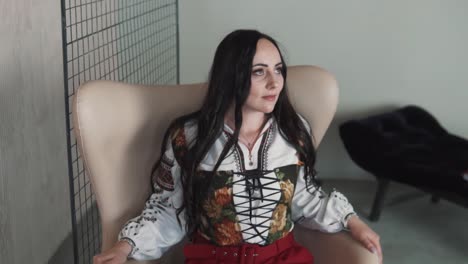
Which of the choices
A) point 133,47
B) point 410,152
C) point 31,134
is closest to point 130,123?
point 31,134

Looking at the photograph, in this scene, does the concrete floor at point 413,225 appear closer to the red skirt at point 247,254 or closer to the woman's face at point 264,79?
the red skirt at point 247,254

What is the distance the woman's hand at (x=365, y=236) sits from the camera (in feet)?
4.92

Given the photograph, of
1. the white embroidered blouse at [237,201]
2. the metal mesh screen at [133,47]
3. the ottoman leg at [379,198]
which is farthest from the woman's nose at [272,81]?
the ottoman leg at [379,198]

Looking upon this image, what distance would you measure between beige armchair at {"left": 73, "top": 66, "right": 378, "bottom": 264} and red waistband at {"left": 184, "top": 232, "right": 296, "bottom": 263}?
Answer: 0.39 ft

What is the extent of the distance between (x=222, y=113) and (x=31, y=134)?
800 millimetres

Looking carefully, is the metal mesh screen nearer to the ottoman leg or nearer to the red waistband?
the red waistband

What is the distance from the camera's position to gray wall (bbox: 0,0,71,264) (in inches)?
74.4

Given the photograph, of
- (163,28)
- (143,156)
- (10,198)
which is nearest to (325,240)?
(143,156)

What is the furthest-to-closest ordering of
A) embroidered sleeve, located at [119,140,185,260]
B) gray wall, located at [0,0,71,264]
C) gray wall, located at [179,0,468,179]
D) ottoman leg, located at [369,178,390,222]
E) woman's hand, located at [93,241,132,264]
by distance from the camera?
gray wall, located at [179,0,468,179] < ottoman leg, located at [369,178,390,222] < gray wall, located at [0,0,71,264] < embroidered sleeve, located at [119,140,185,260] < woman's hand, located at [93,241,132,264]

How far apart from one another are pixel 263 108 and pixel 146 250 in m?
0.41

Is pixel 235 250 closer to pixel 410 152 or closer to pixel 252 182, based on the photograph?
pixel 252 182

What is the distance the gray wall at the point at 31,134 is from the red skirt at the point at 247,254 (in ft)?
2.17

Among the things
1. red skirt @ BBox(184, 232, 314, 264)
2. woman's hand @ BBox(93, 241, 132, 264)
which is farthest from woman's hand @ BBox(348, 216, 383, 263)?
woman's hand @ BBox(93, 241, 132, 264)

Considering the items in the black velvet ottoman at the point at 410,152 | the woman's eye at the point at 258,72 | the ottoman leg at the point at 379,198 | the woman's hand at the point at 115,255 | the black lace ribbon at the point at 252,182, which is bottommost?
the ottoman leg at the point at 379,198
